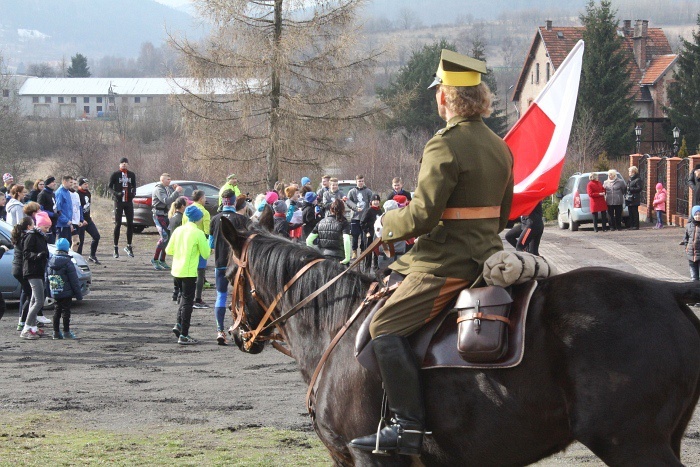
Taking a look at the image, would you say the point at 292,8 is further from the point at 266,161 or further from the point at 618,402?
the point at 618,402

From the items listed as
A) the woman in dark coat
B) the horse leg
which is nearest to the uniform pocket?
the horse leg

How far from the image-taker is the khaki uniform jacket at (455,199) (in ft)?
14.4

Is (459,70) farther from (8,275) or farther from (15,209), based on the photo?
(15,209)

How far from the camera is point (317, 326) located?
16.8 feet

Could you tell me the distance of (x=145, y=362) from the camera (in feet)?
38.5

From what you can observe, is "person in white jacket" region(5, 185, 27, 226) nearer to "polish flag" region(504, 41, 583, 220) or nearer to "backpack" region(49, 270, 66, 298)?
"backpack" region(49, 270, 66, 298)

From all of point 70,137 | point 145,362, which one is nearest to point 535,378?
point 145,362

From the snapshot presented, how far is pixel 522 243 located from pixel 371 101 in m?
20.3

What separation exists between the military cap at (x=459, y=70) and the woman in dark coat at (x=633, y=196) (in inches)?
1009

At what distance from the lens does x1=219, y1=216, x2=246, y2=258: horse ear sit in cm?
549

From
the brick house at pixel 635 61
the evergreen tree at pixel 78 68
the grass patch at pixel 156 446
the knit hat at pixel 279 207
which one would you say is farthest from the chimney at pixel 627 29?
the evergreen tree at pixel 78 68

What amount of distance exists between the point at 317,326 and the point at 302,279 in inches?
12.0

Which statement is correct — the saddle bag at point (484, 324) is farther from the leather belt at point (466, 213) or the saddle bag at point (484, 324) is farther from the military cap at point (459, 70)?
the military cap at point (459, 70)

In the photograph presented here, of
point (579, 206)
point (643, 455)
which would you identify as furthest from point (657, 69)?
point (643, 455)
